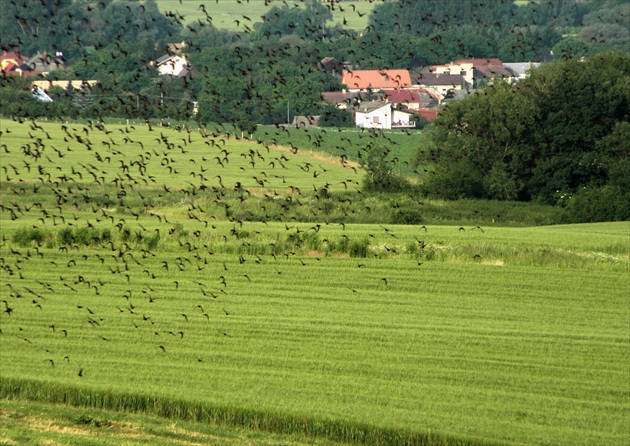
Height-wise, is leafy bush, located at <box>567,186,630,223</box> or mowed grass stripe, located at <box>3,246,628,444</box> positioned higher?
leafy bush, located at <box>567,186,630,223</box>

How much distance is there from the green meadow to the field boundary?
0.04m

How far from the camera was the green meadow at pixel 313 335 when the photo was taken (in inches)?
927

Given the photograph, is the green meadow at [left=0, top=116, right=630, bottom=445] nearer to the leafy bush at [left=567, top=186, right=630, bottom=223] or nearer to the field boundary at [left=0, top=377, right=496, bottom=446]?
the field boundary at [left=0, top=377, right=496, bottom=446]

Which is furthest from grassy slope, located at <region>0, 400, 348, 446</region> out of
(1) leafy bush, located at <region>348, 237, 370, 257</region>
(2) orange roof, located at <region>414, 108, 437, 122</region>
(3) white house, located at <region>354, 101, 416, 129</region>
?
(2) orange roof, located at <region>414, 108, 437, 122</region>

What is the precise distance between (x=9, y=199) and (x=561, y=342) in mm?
42497

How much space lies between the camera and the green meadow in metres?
23.5

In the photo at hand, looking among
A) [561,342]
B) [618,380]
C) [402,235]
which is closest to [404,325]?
[561,342]

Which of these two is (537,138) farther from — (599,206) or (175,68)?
(175,68)

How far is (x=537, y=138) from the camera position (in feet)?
249

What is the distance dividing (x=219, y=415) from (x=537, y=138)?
56621mm

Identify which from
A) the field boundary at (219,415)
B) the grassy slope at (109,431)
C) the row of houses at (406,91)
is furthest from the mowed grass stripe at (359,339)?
the row of houses at (406,91)

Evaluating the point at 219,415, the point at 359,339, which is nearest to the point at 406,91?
the point at 359,339

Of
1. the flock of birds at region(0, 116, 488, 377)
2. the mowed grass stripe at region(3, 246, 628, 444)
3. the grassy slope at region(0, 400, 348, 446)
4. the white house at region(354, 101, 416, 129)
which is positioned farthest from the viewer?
the white house at region(354, 101, 416, 129)

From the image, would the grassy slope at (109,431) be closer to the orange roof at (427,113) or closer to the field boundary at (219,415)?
the field boundary at (219,415)
